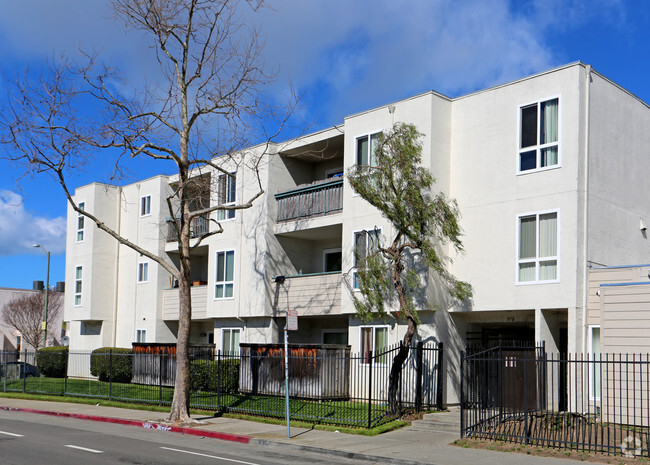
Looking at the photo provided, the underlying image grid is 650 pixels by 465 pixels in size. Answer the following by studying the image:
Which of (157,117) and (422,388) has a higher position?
(157,117)

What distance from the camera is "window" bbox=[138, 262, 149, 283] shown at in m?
35.4

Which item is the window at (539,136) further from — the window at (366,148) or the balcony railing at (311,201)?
the balcony railing at (311,201)

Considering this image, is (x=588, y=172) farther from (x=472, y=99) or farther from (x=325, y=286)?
(x=325, y=286)

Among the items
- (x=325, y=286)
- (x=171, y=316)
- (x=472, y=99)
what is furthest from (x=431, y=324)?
(x=171, y=316)

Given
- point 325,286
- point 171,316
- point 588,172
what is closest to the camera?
point 588,172

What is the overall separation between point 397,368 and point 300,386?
17.4ft

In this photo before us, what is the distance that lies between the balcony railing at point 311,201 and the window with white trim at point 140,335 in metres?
11.3

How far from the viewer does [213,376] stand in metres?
25.7

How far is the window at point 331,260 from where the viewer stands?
28281 millimetres

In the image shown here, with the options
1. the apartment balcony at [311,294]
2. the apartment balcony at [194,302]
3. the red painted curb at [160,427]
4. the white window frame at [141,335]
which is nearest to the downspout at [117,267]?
the white window frame at [141,335]

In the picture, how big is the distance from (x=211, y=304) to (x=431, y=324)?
1164 centimetres

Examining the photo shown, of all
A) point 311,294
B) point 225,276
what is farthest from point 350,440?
point 225,276

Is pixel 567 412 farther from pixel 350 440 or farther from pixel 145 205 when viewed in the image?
pixel 145 205

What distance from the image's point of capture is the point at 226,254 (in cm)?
2966
